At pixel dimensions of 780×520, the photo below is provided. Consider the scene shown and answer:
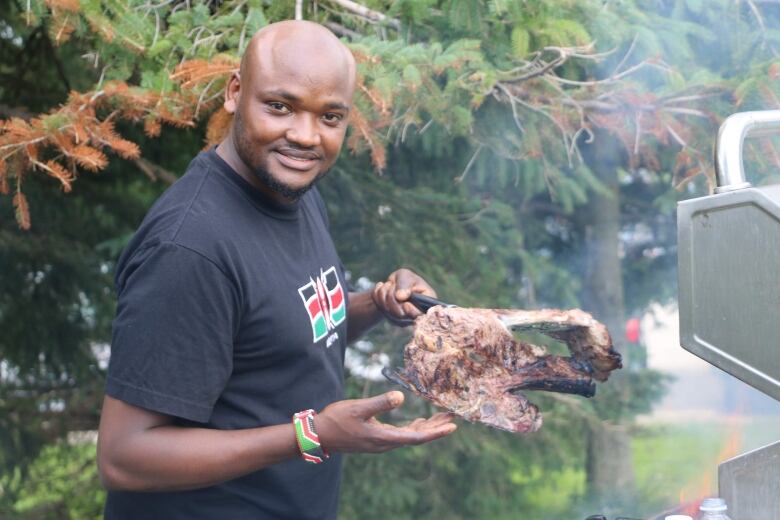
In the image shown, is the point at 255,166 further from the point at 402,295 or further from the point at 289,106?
the point at 402,295

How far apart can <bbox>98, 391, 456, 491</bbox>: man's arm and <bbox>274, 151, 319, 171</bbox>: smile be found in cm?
56

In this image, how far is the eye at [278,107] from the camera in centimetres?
207

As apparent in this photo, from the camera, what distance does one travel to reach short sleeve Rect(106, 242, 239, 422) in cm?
183

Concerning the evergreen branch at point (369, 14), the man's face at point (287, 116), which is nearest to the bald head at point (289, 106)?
the man's face at point (287, 116)

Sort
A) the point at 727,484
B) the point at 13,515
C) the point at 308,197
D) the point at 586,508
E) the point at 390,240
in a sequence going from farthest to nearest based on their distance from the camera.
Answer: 1. the point at 586,508
2. the point at 13,515
3. the point at 390,240
4. the point at 308,197
5. the point at 727,484

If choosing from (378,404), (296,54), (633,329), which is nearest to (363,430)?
(378,404)

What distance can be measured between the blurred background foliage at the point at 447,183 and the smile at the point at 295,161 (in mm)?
949

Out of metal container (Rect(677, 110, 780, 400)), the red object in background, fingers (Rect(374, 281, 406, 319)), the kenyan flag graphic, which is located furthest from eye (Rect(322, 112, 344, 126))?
the red object in background

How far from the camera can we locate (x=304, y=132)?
2.07 meters

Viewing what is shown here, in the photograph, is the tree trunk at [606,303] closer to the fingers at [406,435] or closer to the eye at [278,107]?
the eye at [278,107]

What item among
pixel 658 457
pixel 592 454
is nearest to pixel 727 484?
pixel 592 454

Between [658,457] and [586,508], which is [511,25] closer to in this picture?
[586,508]

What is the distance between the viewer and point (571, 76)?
391 cm

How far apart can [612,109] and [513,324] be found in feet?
5.89
